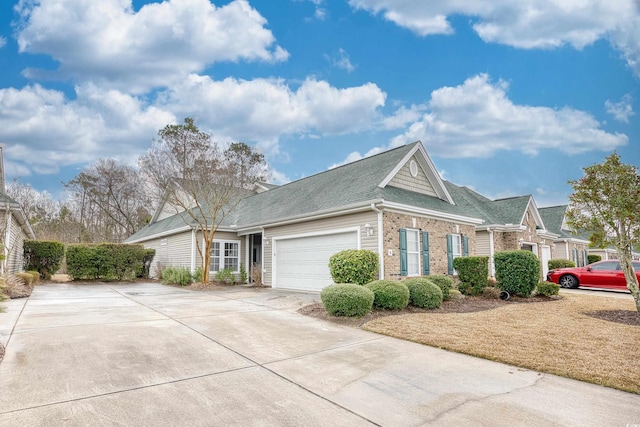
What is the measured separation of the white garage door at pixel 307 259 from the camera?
1263cm

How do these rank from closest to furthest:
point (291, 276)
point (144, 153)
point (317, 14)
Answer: point (291, 276) < point (317, 14) < point (144, 153)

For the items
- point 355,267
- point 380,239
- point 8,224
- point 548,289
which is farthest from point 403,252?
point 8,224

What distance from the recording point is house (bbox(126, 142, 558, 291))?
11719 mm

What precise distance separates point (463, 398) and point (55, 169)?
3624 centimetres

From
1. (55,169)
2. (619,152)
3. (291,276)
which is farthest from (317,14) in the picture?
(55,169)

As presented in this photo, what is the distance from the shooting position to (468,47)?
53.1 feet

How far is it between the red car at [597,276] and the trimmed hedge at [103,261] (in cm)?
2168

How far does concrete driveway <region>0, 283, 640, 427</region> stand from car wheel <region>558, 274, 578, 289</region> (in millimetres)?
14191

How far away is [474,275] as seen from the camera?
471 inches

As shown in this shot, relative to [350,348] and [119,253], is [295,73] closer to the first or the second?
[119,253]

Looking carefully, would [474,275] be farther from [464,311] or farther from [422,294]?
[422,294]

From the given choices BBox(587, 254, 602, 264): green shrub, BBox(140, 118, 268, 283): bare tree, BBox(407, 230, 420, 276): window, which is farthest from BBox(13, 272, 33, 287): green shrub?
BBox(587, 254, 602, 264): green shrub

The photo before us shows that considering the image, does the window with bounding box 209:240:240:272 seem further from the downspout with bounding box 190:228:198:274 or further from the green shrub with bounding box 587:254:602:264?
the green shrub with bounding box 587:254:602:264

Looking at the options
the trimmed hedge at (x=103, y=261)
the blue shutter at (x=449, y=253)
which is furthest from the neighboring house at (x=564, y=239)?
the trimmed hedge at (x=103, y=261)
